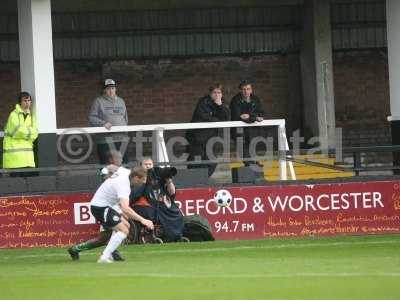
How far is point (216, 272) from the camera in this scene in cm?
1471

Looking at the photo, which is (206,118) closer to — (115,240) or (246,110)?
(246,110)

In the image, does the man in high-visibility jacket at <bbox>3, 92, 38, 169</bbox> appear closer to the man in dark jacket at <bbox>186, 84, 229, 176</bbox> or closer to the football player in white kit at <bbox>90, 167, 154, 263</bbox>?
the man in dark jacket at <bbox>186, 84, 229, 176</bbox>

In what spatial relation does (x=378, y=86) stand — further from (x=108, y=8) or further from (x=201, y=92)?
(x=108, y=8)

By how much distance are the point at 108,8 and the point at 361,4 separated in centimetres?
505

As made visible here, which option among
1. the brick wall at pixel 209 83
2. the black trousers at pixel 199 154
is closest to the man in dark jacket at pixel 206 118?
the black trousers at pixel 199 154

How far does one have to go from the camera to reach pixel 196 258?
17.3 m

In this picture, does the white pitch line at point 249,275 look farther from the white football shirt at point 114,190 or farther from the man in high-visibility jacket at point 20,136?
the man in high-visibility jacket at point 20,136

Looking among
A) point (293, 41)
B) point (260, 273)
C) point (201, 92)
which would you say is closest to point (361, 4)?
point (293, 41)

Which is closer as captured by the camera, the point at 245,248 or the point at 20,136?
the point at 245,248

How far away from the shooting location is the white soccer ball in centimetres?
2150

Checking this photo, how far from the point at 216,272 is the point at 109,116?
728cm

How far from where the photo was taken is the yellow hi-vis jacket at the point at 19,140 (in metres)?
20.5

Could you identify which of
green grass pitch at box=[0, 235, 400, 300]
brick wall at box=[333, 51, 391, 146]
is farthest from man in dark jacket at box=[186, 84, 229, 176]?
brick wall at box=[333, 51, 391, 146]

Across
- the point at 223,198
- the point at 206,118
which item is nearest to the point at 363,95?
the point at 206,118
